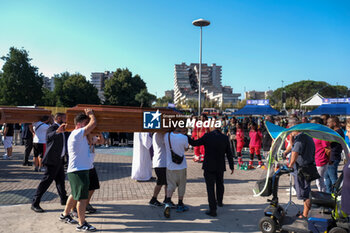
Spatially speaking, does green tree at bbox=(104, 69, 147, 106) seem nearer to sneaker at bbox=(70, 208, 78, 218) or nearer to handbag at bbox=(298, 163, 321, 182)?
sneaker at bbox=(70, 208, 78, 218)

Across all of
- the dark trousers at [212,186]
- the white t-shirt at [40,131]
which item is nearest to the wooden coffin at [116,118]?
the dark trousers at [212,186]

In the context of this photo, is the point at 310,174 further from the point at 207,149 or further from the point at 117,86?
the point at 117,86

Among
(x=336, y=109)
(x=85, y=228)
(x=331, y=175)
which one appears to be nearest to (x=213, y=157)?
(x=85, y=228)

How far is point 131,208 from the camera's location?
541 cm

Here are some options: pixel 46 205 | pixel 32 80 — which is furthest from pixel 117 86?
pixel 46 205

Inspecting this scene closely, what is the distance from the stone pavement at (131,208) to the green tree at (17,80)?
3765cm

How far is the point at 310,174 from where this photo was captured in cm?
468

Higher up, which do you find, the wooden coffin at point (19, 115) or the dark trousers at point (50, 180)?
the wooden coffin at point (19, 115)

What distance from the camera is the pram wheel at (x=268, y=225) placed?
4160 mm

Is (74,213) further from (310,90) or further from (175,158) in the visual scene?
(310,90)

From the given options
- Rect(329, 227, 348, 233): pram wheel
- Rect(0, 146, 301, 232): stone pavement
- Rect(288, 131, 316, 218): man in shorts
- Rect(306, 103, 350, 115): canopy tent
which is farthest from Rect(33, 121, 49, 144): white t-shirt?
Rect(306, 103, 350, 115): canopy tent

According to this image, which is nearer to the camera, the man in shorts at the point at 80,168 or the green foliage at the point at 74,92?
the man in shorts at the point at 80,168

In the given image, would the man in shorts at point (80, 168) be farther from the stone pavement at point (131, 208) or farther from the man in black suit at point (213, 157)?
the man in black suit at point (213, 157)

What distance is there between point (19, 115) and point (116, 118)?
3.97 meters
